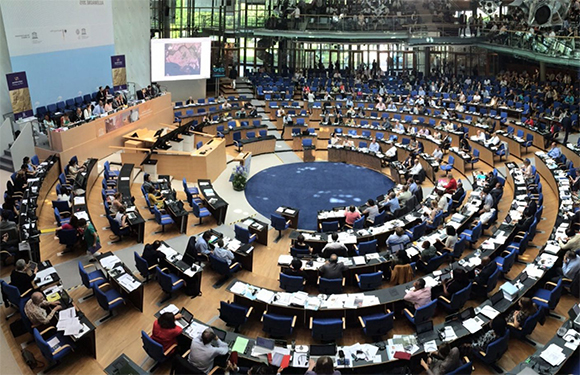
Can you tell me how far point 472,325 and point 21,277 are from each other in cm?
945

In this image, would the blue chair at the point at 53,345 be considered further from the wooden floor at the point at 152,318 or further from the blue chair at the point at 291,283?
the blue chair at the point at 291,283

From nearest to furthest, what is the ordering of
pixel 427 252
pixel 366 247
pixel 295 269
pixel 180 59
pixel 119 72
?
pixel 295 269 → pixel 427 252 → pixel 366 247 → pixel 119 72 → pixel 180 59

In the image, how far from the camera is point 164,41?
28.3 m

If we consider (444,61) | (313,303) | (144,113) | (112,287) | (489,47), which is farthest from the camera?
(444,61)

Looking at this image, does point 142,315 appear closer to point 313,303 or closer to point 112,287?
point 112,287

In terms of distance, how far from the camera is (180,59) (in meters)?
29.4

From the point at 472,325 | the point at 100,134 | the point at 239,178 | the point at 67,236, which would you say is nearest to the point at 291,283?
the point at 472,325

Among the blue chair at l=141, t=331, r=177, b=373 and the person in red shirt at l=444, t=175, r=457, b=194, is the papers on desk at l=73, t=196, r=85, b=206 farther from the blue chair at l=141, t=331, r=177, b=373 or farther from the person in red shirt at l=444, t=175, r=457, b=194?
the person in red shirt at l=444, t=175, r=457, b=194

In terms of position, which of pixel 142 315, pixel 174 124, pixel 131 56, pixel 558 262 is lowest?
pixel 142 315

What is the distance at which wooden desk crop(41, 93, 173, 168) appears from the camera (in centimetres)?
1947

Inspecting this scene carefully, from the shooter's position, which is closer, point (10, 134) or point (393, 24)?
point (10, 134)

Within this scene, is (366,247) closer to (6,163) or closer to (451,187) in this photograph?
(451,187)

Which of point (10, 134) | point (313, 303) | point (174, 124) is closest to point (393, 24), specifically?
point (174, 124)

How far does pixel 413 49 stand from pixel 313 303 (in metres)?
33.3
